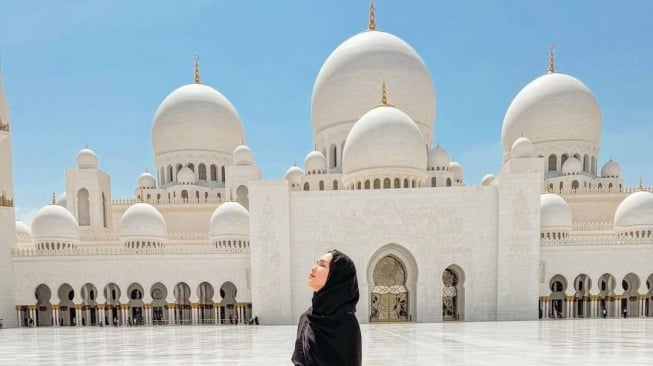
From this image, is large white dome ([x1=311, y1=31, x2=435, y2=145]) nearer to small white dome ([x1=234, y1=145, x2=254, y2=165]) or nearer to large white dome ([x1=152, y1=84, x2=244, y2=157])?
small white dome ([x1=234, y1=145, x2=254, y2=165])

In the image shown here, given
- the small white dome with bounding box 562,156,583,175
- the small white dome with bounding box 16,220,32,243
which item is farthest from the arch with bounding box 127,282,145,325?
the small white dome with bounding box 562,156,583,175

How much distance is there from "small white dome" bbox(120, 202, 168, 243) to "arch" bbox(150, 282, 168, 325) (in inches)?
69.3

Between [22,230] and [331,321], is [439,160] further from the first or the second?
[22,230]

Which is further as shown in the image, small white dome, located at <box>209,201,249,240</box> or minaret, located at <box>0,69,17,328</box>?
small white dome, located at <box>209,201,249,240</box>

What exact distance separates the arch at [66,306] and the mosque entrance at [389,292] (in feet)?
36.2

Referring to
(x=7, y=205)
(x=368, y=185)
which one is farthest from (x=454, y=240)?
(x=7, y=205)

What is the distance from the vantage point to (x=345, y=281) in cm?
169

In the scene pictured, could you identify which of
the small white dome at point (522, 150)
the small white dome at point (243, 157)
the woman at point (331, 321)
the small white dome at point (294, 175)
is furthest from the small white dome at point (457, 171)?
the woman at point (331, 321)

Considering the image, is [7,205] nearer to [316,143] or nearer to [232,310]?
[232,310]

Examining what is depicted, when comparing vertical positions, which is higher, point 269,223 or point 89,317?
point 269,223

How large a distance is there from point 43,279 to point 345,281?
17.5 metres

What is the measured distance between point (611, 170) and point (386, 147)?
12.0m

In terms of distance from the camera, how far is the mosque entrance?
14.6 metres

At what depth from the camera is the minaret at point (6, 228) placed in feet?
50.8
